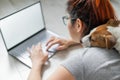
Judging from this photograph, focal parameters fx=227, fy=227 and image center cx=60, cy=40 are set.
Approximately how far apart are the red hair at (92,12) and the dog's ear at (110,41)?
0.12 metres

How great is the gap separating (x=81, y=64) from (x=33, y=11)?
0.66 meters

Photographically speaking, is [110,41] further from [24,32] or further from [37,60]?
[24,32]

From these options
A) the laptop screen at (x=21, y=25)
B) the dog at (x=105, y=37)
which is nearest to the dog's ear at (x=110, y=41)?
the dog at (x=105, y=37)

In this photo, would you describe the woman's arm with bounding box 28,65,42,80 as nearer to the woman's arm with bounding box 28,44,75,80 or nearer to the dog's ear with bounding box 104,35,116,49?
the woman's arm with bounding box 28,44,75,80

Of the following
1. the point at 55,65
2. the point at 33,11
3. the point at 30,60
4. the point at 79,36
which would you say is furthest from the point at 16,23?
the point at 79,36

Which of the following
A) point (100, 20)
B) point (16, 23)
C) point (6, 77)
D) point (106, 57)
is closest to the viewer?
point (106, 57)

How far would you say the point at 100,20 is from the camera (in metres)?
0.92

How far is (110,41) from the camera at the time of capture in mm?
813

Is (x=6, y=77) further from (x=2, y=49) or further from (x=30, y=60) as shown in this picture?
(x=2, y=49)

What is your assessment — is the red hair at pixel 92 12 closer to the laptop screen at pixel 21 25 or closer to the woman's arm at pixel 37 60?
the woman's arm at pixel 37 60

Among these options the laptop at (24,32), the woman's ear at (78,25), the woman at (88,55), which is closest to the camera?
the woman at (88,55)

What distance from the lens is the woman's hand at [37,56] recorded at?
1.17 meters

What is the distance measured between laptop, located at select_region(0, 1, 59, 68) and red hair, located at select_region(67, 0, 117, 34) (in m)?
0.41

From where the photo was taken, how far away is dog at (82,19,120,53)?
818 millimetres
